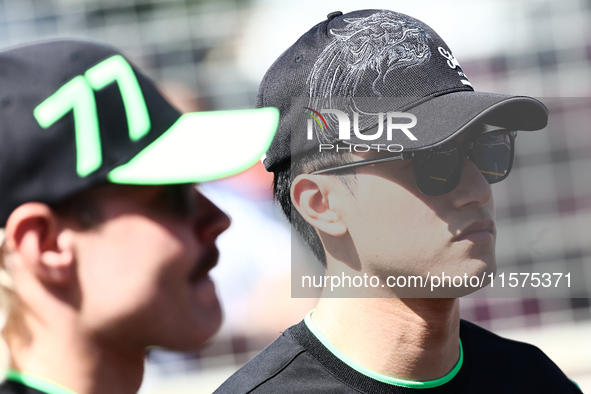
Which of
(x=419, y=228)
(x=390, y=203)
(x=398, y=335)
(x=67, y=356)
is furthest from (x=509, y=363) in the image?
(x=67, y=356)

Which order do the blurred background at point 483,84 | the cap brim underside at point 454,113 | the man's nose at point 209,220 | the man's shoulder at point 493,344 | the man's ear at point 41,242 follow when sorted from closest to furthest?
1. the man's ear at point 41,242
2. the man's nose at point 209,220
3. the cap brim underside at point 454,113
4. the man's shoulder at point 493,344
5. the blurred background at point 483,84

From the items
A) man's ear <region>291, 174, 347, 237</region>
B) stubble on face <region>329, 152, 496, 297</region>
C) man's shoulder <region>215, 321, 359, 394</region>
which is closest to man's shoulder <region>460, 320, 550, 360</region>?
stubble on face <region>329, 152, 496, 297</region>

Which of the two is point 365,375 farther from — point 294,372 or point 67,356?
point 67,356

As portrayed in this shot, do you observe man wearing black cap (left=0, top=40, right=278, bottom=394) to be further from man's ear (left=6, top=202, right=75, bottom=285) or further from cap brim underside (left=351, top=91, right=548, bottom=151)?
cap brim underside (left=351, top=91, right=548, bottom=151)

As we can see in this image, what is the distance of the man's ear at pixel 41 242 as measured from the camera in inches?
40.8

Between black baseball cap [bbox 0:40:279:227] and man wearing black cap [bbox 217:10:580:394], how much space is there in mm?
637

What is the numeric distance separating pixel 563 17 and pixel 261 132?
4694 mm

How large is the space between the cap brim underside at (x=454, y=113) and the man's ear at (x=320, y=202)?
190mm

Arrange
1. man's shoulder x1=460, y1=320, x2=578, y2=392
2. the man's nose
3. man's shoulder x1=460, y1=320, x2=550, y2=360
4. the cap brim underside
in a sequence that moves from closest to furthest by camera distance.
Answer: the man's nose → the cap brim underside → man's shoulder x1=460, y1=320, x2=578, y2=392 → man's shoulder x1=460, y1=320, x2=550, y2=360

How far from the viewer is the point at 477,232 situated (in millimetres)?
1766

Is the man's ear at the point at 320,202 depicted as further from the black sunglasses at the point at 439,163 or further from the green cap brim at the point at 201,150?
the green cap brim at the point at 201,150

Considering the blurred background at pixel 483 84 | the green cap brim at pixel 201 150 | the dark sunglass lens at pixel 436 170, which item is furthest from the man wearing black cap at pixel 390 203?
the blurred background at pixel 483 84

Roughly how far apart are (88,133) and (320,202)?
0.97 meters
